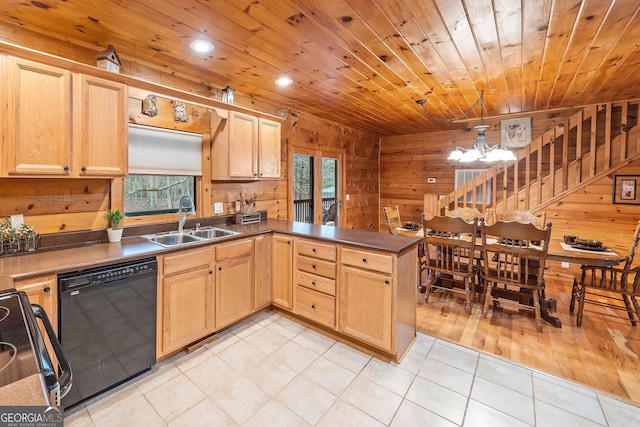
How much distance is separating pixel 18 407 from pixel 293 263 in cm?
233

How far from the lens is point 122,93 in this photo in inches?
88.0

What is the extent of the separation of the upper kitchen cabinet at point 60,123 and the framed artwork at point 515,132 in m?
5.37

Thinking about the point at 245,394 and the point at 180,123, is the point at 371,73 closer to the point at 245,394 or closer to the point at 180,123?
the point at 180,123

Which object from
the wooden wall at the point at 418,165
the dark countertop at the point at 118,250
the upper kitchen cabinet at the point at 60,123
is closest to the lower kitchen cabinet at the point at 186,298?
the dark countertop at the point at 118,250

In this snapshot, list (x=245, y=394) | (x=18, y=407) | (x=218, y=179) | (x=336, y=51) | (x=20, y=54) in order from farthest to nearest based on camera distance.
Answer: (x=218, y=179), (x=336, y=51), (x=245, y=394), (x=20, y=54), (x=18, y=407)

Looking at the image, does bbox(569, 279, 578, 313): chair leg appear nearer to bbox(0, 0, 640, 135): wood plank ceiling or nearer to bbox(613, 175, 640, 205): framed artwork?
bbox(613, 175, 640, 205): framed artwork

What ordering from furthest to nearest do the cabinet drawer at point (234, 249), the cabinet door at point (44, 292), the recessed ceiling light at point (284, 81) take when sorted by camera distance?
the recessed ceiling light at point (284, 81)
the cabinet drawer at point (234, 249)
the cabinet door at point (44, 292)

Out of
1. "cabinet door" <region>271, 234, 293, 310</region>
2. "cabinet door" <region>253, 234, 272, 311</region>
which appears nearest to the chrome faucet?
"cabinet door" <region>253, 234, 272, 311</region>

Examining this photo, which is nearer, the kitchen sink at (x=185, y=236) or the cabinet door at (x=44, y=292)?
the cabinet door at (x=44, y=292)

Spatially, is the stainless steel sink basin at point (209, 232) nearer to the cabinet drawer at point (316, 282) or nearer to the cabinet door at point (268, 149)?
the cabinet door at point (268, 149)

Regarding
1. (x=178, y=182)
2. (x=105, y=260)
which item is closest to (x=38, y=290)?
(x=105, y=260)

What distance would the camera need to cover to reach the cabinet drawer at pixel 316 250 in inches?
103

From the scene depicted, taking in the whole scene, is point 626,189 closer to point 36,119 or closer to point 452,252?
point 452,252

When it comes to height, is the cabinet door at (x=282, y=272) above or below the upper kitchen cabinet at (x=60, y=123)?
below
